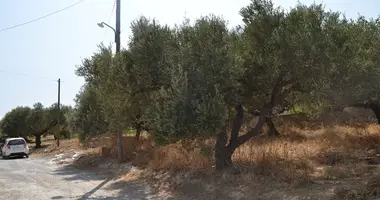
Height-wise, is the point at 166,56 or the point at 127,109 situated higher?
the point at 166,56

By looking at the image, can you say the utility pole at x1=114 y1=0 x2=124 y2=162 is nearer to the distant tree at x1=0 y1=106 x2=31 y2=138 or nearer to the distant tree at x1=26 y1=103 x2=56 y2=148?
the distant tree at x1=26 y1=103 x2=56 y2=148

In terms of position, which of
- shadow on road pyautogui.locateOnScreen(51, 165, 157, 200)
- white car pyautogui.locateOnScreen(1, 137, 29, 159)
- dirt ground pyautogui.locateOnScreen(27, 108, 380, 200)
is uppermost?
white car pyautogui.locateOnScreen(1, 137, 29, 159)

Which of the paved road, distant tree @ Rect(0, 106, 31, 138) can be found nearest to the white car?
the paved road

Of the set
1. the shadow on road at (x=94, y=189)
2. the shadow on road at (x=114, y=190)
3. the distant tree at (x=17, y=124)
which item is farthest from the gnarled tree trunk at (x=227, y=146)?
the distant tree at (x=17, y=124)

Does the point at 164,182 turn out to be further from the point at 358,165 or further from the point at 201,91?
the point at 358,165

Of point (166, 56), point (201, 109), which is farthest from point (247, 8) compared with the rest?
point (201, 109)

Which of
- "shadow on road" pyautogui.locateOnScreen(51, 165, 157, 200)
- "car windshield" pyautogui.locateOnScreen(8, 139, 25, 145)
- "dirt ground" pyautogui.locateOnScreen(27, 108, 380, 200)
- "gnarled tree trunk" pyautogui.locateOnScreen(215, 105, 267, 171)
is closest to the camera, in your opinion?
"dirt ground" pyautogui.locateOnScreen(27, 108, 380, 200)

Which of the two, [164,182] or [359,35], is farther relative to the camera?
[164,182]

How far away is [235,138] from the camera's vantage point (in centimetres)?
1380

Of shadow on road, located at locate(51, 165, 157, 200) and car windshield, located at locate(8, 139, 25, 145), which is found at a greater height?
car windshield, located at locate(8, 139, 25, 145)

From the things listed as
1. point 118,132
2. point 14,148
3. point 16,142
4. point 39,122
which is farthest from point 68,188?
point 39,122

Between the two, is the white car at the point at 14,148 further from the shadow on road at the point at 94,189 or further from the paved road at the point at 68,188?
Result: the shadow on road at the point at 94,189

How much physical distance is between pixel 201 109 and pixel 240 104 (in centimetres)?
235

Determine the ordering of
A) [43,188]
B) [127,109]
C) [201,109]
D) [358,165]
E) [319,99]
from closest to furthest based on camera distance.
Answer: [201,109] → [358,165] → [319,99] → [43,188] → [127,109]
